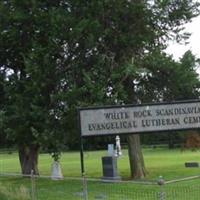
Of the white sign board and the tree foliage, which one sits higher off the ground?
the tree foliage

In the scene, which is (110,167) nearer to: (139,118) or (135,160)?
(135,160)

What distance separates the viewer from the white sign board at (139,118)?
1855 centimetres

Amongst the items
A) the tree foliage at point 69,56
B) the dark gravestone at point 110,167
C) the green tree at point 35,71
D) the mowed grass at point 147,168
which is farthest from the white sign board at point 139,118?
the mowed grass at point 147,168

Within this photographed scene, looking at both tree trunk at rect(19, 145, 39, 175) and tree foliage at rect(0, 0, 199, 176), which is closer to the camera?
tree foliage at rect(0, 0, 199, 176)

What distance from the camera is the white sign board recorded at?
18.5m

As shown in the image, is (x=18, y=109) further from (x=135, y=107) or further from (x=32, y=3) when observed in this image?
(x=135, y=107)

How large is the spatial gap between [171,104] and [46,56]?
853 centimetres

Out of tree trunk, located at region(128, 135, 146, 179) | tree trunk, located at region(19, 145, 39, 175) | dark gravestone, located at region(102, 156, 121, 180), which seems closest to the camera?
dark gravestone, located at region(102, 156, 121, 180)

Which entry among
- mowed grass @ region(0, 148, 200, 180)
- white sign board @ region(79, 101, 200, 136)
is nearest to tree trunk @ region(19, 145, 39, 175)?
mowed grass @ region(0, 148, 200, 180)

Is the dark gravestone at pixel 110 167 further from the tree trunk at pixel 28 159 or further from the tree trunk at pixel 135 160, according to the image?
the tree trunk at pixel 28 159

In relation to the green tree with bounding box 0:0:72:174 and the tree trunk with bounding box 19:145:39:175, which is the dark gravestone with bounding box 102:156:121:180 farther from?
the tree trunk with bounding box 19:145:39:175

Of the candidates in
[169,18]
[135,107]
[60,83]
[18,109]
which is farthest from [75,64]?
[135,107]

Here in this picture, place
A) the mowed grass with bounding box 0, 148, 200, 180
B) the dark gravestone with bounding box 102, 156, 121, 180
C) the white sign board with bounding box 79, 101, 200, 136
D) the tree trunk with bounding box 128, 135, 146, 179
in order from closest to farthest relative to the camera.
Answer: the white sign board with bounding box 79, 101, 200, 136
the dark gravestone with bounding box 102, 156, 121, 180
the tree trunk with bounding box 128, 135, 146, 179
the mowed grass with bounding box 0, 148, 200, 180

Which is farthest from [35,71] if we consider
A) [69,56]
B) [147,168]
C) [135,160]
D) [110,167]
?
[147,168]
